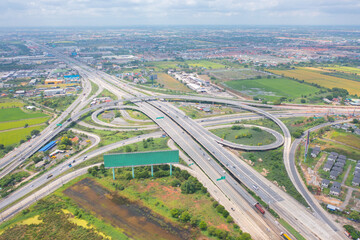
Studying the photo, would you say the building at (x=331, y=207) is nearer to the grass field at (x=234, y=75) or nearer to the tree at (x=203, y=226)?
the tree at (x=203, y=226)

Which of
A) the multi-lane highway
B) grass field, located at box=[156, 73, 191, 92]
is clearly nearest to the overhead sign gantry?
the multi-lane highway

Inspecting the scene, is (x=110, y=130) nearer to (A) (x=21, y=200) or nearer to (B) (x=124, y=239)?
(A) (x=21, y=200)

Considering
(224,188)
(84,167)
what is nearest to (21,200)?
(84,167)

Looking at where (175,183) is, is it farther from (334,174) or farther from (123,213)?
(334,174)

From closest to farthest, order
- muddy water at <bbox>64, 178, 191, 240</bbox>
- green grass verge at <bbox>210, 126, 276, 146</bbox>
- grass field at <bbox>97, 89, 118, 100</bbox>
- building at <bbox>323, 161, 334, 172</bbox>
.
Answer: muddy water at <bbox>64, 178, 191, 240</bbox> < building at <bbox>323, 161, 334, 172</bbox> < green grass verge at <bbox>210, 126, 276, 146</bbox> < grass field at <bbox>97, 89, 118, 100</bbox>

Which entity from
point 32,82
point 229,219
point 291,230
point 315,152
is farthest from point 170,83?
point 291,230

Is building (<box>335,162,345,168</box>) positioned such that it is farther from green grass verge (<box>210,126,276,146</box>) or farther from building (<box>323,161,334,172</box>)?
green grass verge (<box>210,126,276,146</box>)

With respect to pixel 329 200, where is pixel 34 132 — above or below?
above
